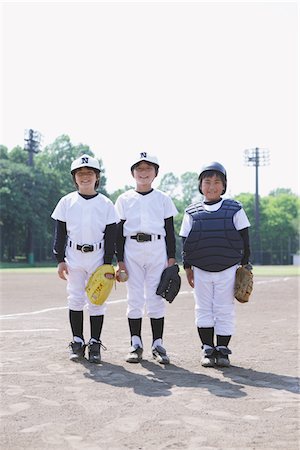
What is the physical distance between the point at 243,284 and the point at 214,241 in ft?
1.50

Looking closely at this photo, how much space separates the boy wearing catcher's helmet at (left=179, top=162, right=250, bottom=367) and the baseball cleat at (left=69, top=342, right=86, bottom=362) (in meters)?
1.06

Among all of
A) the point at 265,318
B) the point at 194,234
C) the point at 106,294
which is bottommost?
the point at 265,318

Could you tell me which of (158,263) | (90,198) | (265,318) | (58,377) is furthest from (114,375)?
(265,318)

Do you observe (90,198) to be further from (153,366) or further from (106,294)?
(153,366)

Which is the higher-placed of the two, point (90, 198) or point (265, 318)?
point (90, 198)

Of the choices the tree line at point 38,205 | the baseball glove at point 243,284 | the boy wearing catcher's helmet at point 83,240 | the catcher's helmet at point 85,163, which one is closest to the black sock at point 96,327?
the boy wearing catcher's helmet at point 83,240

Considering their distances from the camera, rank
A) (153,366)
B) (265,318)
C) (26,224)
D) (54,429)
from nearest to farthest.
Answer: (54,429) → (153,366) → (265,318) → (26,224)

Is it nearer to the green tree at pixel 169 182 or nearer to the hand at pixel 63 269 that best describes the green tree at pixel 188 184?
the green tree at pixel 169 182

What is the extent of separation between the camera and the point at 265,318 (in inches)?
347

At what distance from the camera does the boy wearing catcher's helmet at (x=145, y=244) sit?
5352 mm

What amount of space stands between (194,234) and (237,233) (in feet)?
1.28

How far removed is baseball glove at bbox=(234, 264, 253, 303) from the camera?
203 inches

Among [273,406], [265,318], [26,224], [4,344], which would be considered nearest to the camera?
[273,406]

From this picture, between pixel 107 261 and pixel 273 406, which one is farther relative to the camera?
pixel 107 261
